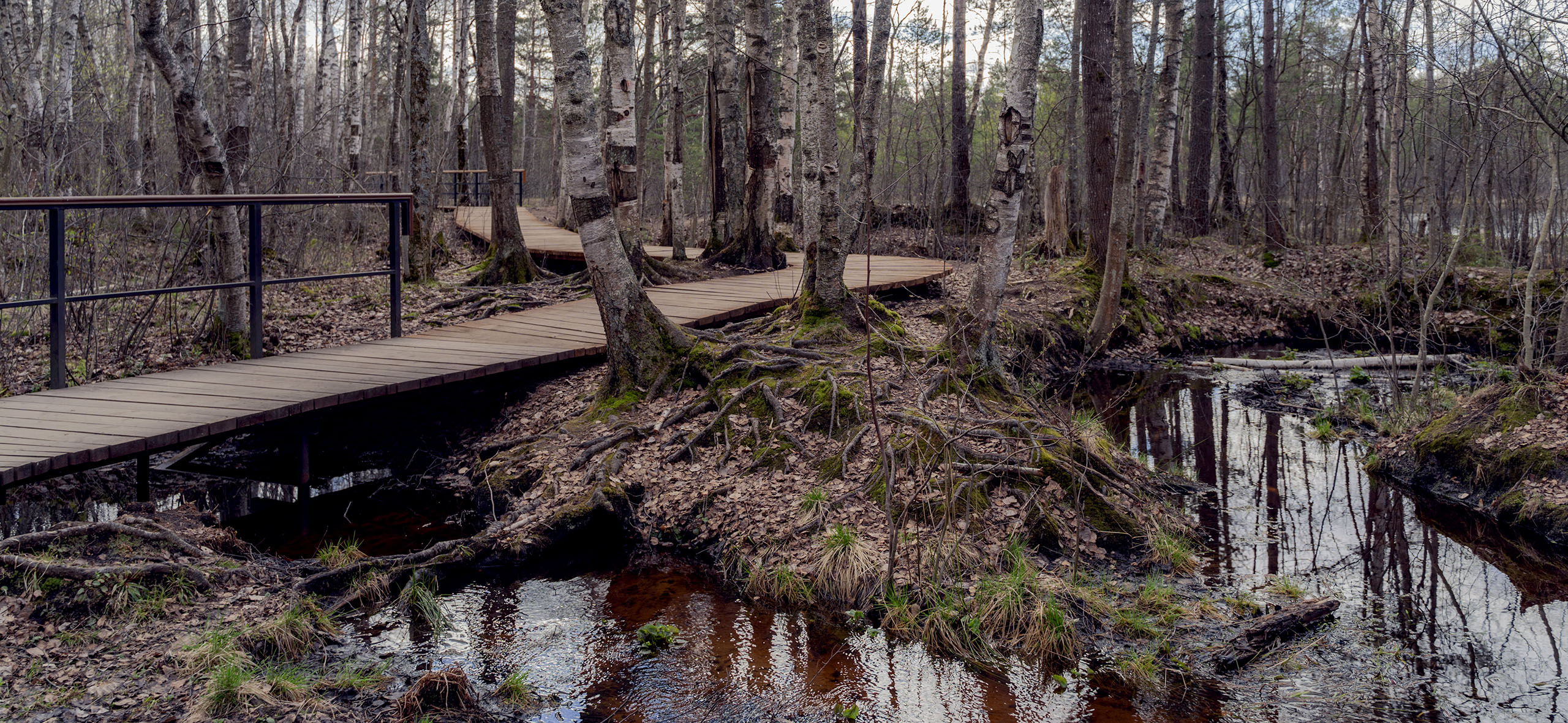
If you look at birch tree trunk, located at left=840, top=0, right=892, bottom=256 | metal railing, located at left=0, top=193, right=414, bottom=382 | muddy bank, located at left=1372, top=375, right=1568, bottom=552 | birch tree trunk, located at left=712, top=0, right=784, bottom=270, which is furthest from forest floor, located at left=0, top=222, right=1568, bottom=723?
birch tree trunk, located at left=712, top=0, right=784, bottom=270

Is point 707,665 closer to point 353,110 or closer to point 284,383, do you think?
point 284,383

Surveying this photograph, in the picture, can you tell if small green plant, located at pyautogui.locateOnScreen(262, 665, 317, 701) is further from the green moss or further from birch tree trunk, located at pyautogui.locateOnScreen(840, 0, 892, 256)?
the green moss

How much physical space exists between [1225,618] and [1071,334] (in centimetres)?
697

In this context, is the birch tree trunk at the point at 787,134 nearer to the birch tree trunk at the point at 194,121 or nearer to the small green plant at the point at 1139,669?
the birch tree trunk at the point at 194,121

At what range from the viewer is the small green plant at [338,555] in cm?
538

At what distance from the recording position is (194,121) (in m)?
7.36

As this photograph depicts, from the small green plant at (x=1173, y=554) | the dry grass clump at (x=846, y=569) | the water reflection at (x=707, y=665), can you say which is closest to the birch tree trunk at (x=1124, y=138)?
the small green plant at (x=1173, y=554)

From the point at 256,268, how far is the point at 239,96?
7.50ft

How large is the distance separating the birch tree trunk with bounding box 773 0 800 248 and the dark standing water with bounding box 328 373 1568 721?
6428mm

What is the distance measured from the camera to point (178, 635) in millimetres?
4145

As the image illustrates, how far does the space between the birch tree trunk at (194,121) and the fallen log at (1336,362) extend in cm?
1048

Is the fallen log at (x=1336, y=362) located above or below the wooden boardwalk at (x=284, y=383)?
below

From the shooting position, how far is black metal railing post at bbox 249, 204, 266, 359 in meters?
7.13

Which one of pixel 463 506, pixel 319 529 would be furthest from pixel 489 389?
pixel 319 529
